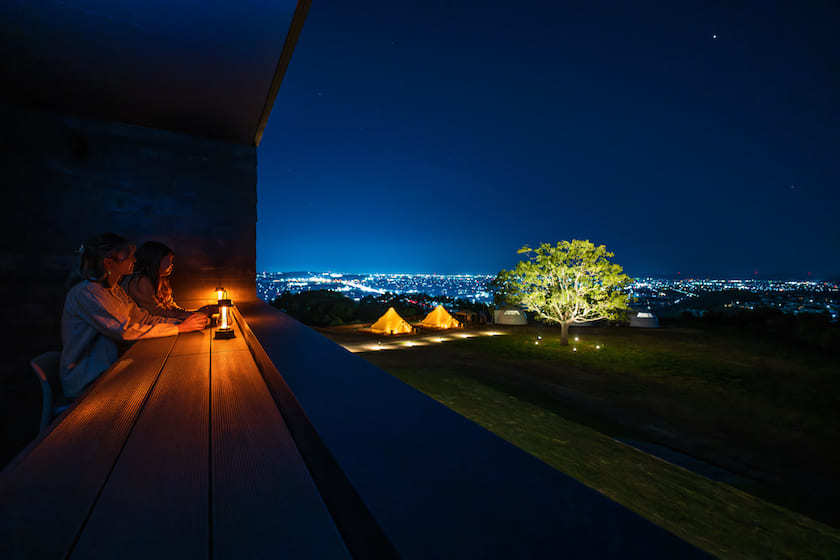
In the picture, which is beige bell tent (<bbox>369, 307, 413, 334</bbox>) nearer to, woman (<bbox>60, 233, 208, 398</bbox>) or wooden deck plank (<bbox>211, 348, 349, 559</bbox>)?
woman (<bbox>60, 233, 208, 398</bbox>)

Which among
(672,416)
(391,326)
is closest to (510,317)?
(391,326)

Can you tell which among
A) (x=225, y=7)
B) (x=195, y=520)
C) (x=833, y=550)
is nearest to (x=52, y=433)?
(x=195, y=520)

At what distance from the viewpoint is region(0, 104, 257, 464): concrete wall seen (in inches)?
133

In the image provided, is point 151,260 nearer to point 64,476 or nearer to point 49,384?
point 49,384

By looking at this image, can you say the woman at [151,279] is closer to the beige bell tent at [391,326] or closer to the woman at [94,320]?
the woman at [94,320]

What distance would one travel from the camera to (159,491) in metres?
0.71

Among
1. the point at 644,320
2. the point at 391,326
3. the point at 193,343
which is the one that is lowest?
the point at 644,320

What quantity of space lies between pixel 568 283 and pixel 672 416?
5.62 metres

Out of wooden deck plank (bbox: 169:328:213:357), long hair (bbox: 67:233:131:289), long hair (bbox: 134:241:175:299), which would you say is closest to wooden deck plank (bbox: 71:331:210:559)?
wooden deck plank (bbox: 169:328:213:357)

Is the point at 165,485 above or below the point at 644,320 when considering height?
above

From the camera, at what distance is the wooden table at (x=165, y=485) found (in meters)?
0.55

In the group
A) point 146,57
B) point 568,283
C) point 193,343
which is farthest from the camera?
point 568,283

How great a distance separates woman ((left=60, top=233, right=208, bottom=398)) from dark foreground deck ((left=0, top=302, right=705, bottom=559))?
108 centimetres

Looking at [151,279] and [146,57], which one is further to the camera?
[151,279]
